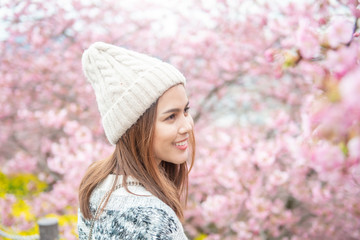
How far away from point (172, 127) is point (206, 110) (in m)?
3.23

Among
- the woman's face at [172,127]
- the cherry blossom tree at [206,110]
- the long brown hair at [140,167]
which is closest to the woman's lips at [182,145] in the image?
the woman's face at [172,127]

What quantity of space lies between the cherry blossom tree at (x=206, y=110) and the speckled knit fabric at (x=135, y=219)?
193 cm

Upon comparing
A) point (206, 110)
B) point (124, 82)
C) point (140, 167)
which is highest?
point (124, 82)

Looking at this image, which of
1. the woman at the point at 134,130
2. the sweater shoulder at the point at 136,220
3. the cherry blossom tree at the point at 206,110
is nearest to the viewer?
the sweater shoulder at the point at 136,220

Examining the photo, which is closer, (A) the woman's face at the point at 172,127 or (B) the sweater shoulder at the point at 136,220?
(B) the sweater shoulder at the point at 136,220

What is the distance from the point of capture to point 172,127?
1421mm

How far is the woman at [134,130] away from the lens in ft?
4.47

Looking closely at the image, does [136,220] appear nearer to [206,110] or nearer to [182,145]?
[182,145]

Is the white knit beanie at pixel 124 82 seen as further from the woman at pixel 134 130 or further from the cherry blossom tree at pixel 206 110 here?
the cherry blossom tree at pixel 206 110

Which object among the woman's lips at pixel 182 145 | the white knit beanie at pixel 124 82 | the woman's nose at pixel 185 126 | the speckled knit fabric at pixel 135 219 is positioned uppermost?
the white knit beanie at pixel 124 82

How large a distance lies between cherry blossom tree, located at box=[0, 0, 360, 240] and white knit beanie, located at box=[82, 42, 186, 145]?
64.9 inches

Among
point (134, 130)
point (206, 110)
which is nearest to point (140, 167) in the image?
point (134, 130)

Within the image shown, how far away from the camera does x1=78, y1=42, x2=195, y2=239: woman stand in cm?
136

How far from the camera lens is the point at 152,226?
3.67 feet
